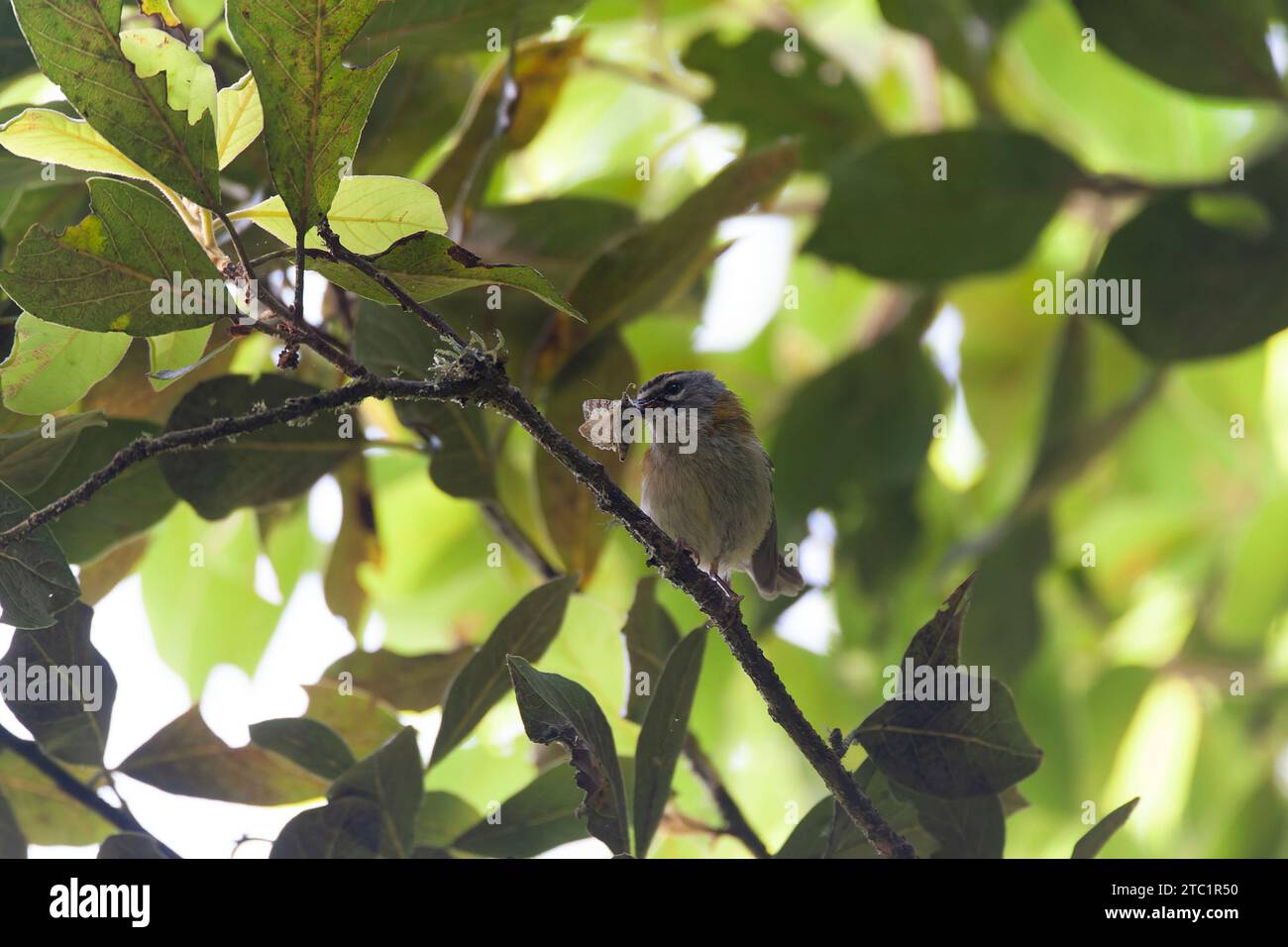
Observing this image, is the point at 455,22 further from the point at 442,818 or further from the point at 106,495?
the point at 442,818

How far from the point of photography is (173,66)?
3.88 ft

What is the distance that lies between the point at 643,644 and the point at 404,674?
398mm

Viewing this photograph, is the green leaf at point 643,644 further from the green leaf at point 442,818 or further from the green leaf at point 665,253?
the green leaf at point 665,253

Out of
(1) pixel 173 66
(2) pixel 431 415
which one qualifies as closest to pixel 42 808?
(2) pixel 431 415

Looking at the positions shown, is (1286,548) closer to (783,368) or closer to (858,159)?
(783,368)

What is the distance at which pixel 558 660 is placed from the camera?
6.50 ft

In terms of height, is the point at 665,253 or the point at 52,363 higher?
the point at 665,253

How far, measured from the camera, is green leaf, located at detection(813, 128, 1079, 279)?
2518mm

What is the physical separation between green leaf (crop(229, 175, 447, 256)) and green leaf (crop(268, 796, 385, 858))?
0.68 meters

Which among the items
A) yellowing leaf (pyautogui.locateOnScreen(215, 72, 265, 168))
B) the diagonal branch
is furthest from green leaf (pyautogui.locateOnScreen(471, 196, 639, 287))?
the diagonal branch

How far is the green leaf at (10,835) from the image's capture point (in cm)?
147

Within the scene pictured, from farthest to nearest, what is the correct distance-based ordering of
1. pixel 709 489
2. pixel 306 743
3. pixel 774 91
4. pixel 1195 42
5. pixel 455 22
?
pixel 774 91, pixel 1195 42, pixel 709 489, pixel 455 22, pixel 306 743

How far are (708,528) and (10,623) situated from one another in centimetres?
128

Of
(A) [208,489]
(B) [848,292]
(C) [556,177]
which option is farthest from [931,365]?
(A) [208,489]
